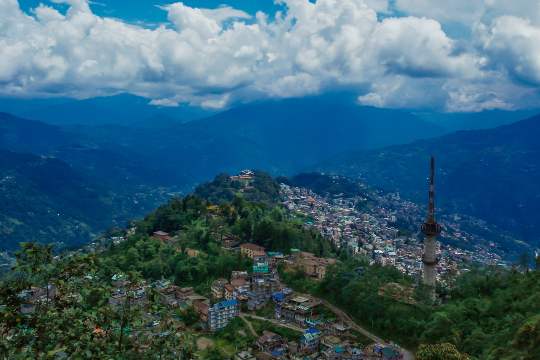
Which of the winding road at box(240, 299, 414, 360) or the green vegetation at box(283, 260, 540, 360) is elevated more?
the green vegetation at box(283, 260, 540, 360)

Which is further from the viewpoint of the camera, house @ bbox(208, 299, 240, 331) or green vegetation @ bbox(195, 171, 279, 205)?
green vegetation @ bbox(195, 171, 279, 205)

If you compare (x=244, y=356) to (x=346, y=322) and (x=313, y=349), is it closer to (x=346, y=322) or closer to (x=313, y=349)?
(x=313, y=349)

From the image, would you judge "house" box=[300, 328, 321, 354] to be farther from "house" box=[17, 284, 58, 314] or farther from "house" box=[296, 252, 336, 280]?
"house" box=[17, 284, 58, 314]

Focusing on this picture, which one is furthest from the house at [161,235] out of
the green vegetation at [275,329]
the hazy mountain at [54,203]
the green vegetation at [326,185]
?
the hazy mountain at [54,203]

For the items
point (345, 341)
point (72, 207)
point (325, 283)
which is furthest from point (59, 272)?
point (72, 207)

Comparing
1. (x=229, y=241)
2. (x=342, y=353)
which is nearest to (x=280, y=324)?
(x=342, y=353)

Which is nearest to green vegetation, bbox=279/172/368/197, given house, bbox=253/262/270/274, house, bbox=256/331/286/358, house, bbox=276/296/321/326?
house, bbox=253/262/270/274

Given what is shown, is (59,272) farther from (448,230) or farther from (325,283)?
(448,230)
